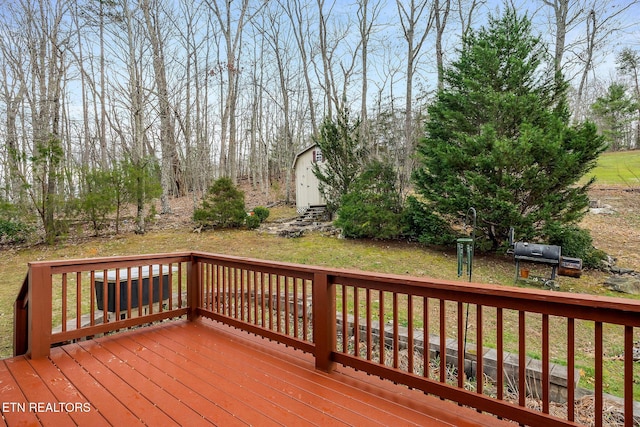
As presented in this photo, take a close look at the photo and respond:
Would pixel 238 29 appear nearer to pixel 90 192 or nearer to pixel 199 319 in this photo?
pixel 90 192

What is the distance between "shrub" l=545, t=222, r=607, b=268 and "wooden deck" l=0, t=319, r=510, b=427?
6892 millimetres

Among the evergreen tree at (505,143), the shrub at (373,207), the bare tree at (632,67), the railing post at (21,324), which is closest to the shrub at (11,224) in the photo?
the railing post at (21,324)

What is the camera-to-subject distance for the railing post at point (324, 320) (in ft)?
8.82

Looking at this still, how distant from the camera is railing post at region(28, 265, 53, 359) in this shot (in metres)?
2.89

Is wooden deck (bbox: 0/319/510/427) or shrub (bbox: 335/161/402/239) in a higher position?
shrub (bbox: 335/161/402/239)

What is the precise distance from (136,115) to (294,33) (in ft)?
30.2

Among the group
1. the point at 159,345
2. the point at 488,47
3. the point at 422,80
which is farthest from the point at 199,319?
the point at 422,80

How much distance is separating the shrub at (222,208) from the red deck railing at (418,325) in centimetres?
590

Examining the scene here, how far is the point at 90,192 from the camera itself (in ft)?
32.4

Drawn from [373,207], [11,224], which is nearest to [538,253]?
[373,207]

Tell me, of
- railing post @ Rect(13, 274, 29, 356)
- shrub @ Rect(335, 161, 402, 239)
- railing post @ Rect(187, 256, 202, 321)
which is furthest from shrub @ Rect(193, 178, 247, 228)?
railing post @ Rect(13, 274, 29, 356)

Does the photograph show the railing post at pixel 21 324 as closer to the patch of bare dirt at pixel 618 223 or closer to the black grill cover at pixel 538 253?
the black grill cover at pixel 538 253

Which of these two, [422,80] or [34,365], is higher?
[422,80]

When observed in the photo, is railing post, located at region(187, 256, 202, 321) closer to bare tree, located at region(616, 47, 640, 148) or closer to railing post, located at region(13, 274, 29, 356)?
railing post, located at region(13, 274, 29, 356)
